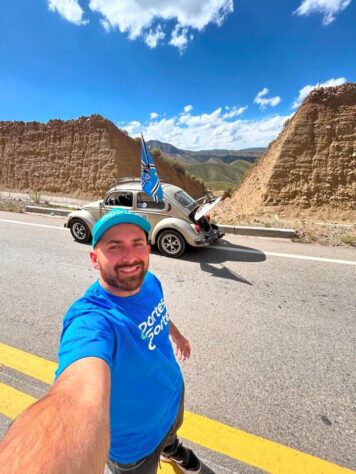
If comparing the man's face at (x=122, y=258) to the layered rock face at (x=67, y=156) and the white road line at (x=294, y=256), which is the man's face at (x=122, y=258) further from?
the layered rock face at (x=67, y=156)

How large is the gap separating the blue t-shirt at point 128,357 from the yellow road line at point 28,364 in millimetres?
1571

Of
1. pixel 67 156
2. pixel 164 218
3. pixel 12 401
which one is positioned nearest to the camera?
pixel 12 401

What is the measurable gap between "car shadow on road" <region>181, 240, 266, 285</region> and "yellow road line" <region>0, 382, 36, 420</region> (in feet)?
11.1

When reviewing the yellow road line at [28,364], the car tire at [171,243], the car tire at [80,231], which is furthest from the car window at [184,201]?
the yellow road line at [28,364]

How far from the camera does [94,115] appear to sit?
19.5 m

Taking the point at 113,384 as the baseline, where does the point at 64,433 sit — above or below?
above

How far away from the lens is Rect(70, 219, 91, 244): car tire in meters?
6.75

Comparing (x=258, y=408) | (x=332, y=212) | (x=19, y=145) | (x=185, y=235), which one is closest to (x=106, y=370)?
(x=258, y=408)

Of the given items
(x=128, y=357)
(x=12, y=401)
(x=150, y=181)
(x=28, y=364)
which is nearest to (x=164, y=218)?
(x=150, y=181)

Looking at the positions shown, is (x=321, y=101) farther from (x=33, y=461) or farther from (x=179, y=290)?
(x=33, y=461)

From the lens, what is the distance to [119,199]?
6.54m

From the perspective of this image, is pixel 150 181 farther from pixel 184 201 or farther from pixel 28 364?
pixel 28 364

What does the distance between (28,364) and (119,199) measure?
4423 mm

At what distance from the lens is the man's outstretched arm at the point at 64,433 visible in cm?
66
